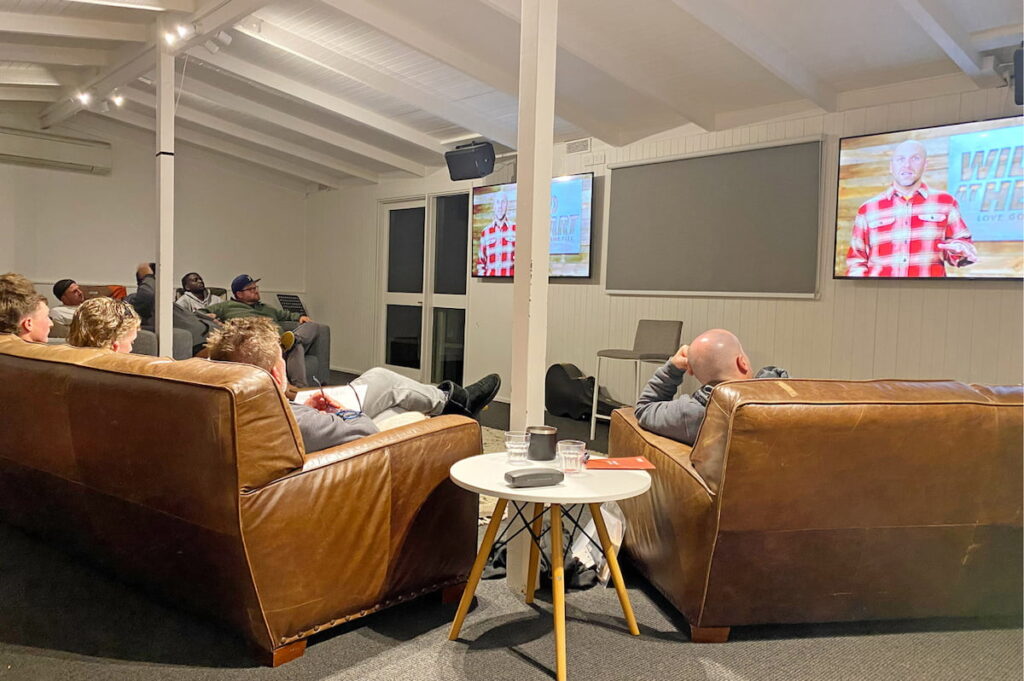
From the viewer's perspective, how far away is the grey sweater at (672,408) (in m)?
2.43

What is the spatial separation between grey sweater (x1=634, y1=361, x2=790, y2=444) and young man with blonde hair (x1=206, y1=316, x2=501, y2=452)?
3.15 feet

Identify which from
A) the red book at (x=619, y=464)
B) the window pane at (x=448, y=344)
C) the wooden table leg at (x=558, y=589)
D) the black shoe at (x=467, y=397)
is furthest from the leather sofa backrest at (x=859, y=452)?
the window pane at (x=448, y=344)

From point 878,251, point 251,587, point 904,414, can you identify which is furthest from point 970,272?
point 251,587

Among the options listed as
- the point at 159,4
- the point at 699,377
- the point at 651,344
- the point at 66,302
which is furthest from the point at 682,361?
the point at 66,302

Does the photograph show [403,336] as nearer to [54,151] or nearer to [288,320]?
[288,320]

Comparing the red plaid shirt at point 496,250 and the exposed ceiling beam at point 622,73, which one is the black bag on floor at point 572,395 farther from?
the exposed ceiling beam at point 622,73

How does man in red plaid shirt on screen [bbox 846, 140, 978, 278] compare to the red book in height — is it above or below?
above

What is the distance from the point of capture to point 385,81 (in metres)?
5.43

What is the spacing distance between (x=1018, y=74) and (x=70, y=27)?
218 inches

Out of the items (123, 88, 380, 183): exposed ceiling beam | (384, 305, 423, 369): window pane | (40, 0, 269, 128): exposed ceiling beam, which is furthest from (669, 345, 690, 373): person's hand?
(123, 88, 380, 183): exposed ceiling beam

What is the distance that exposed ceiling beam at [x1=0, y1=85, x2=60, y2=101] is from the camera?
6370 millimetres

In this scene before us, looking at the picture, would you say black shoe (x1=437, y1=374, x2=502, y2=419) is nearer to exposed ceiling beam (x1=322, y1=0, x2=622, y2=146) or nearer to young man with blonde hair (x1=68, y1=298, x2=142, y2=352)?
young man with blonde hair (x1=68, y1=298, x2=142, y2=352)

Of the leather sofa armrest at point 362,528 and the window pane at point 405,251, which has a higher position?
the window pane at point 405,251

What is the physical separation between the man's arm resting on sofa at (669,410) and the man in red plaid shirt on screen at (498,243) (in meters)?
3.94
